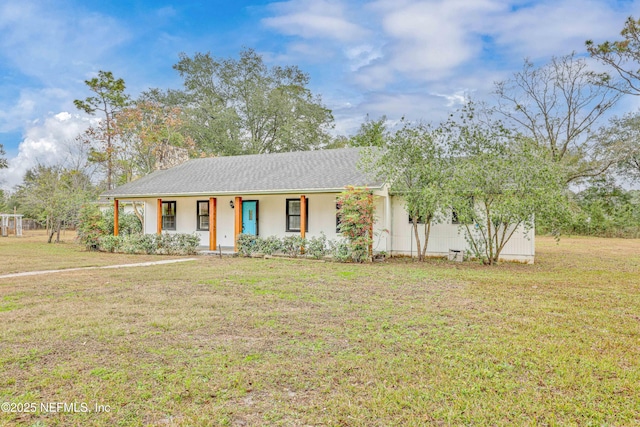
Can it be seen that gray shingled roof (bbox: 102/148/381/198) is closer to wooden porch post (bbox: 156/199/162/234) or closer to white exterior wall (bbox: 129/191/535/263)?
wooden porch post (bbox: 156/199/162/234)

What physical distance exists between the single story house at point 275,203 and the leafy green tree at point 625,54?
14598 millimetres

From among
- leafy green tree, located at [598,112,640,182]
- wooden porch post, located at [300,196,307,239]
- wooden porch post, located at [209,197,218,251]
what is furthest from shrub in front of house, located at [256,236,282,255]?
leafy green tree, located at [598,112,640,182]

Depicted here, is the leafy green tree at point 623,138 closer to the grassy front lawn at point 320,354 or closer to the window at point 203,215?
the grassy front lawn at point 320,354

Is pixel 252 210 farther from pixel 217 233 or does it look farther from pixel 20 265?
pixel 20 265

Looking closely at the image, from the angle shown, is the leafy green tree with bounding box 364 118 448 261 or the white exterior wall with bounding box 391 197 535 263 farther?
the white exterior wall with bounding box 391 197 535 263

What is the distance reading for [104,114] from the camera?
2745 centimetres

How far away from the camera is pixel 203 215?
16234mm

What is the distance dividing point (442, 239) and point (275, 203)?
6502 mm

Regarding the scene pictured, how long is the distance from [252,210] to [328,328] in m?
10.7

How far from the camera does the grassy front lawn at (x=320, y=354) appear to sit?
295 cm

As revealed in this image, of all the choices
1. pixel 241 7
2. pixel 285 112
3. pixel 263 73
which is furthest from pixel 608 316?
pixel 263 73

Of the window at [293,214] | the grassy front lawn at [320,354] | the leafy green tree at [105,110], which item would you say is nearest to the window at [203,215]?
the window at [293,214]

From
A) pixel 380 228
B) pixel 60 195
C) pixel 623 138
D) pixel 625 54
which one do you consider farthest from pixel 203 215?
pixel 623 138

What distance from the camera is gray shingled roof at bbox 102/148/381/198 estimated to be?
13.6m
